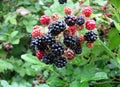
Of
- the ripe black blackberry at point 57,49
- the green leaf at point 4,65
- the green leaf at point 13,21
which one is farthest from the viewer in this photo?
the green leaf at point 13,21

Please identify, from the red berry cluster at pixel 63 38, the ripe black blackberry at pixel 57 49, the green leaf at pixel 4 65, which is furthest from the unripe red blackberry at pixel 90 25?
the green leaf at pixel 4 65

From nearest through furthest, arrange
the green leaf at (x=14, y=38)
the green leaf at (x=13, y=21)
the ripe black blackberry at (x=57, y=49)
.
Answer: the ripe black blackberry at (x=57, y=49) < the green leaf at (x=14, y=38) < the green leaf at (x=13, y=21)

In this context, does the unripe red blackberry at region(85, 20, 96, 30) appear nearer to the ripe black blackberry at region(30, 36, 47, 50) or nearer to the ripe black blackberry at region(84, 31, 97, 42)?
the ripe black blackberry at region(84, 31, 97, 42)

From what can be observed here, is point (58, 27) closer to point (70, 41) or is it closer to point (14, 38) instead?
point (70, 41)

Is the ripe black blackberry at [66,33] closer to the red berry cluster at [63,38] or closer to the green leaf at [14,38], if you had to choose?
the red berry cluster at [63,38]

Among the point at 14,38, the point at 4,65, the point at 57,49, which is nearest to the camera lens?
the point at 57,49

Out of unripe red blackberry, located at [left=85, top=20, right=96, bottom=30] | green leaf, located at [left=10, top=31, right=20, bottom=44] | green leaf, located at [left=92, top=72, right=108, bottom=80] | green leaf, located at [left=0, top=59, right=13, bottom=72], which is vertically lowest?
green leaf, located at [left=92, top=72, right=108, bottom=80]

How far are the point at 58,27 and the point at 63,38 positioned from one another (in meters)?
0.08

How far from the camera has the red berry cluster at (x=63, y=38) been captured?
1.24 m

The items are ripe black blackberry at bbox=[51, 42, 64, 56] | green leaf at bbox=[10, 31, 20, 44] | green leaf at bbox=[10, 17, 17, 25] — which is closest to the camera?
ripe black blackberry at bbox=[51, 42, 64, 56]

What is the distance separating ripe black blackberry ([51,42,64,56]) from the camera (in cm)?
121

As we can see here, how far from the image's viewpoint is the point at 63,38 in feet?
4.19

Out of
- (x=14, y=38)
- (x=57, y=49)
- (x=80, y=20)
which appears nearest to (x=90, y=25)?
(x=80, y=20)

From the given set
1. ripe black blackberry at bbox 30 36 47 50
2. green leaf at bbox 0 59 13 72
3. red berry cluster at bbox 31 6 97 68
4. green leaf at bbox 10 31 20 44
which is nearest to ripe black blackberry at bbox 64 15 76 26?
red berry cluster at bbox 31 6 97 68
